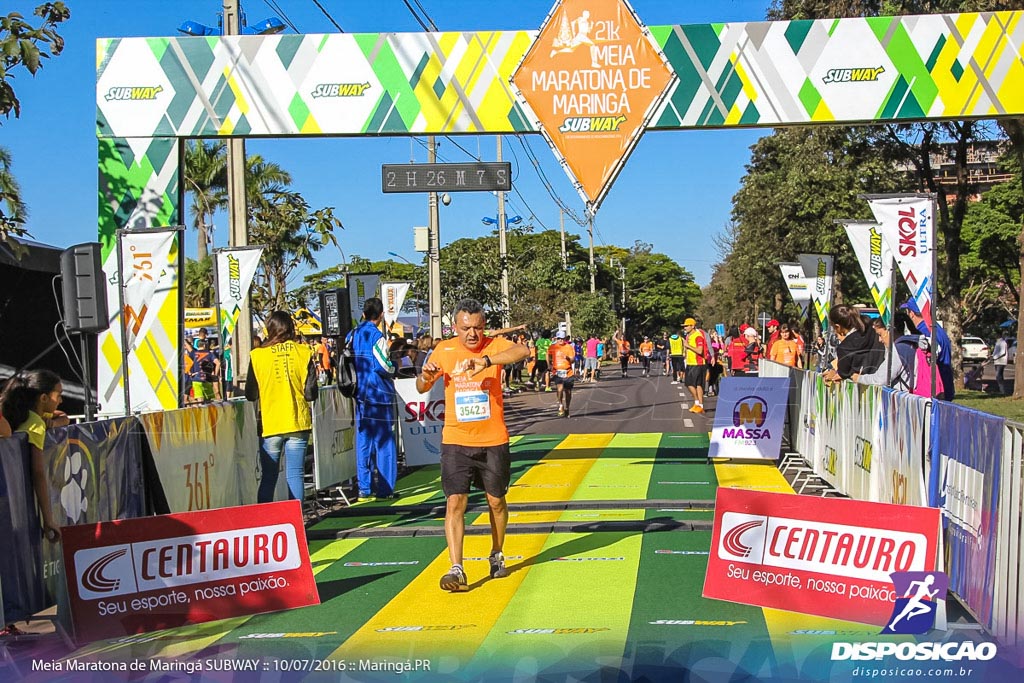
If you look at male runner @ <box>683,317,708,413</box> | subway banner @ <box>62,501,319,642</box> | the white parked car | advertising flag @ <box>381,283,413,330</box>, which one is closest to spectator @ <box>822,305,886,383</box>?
subway banner @ <box>62,501,319,642</box>

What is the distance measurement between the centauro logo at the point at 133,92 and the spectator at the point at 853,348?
7.42 meters

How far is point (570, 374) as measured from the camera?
24.2m

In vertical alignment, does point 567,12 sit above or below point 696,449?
above

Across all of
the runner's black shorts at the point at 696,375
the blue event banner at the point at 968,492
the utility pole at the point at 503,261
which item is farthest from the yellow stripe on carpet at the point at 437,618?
the utility pole at the point at 503,261

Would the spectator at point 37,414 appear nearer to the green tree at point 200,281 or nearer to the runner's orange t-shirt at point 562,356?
the runner's orange t-shirt at point 562,356

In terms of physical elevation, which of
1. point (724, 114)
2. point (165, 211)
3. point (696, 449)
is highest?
point (724, 114)

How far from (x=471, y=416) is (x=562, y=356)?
16238 mm

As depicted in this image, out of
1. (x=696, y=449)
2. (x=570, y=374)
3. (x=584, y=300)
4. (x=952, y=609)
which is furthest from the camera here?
(x=584, y=300)

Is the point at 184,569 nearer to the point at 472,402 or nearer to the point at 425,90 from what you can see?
the point at 472,402

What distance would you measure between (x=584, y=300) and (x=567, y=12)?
57498 mm

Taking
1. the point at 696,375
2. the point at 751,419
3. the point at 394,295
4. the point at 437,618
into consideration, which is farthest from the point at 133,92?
the point at 696,375

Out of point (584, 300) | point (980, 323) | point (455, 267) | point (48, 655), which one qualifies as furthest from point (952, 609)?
point (980, 323)

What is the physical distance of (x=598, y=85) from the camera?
34.4ft

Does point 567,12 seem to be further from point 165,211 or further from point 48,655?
point 48,655
